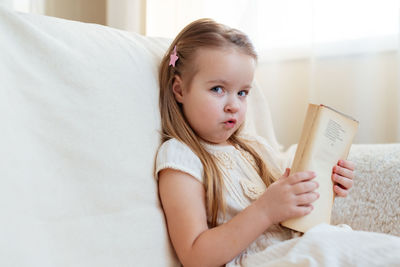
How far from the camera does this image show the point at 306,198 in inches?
27.7

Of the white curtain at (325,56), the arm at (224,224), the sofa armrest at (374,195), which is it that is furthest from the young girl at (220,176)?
the white curtain at (325,56)

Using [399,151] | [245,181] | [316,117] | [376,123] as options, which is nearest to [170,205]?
[245,181]

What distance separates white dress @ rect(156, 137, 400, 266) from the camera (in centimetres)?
60

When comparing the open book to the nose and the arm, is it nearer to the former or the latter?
the arm

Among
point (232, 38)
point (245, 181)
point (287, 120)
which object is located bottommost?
point (287, 120)

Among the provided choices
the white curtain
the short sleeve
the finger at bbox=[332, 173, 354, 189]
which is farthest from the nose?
the white curtain

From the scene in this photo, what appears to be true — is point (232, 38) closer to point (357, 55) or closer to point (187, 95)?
point (187, 95)

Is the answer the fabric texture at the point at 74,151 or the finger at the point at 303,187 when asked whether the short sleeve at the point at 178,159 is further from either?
the finger at the point at 303,187

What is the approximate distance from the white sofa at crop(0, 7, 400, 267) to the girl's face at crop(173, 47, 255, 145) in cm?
7

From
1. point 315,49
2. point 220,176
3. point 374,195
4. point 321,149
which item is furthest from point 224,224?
point 315,49

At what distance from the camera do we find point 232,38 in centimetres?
82

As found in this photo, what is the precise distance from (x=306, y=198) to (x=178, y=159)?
22 cm

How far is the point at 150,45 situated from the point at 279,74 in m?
0.81

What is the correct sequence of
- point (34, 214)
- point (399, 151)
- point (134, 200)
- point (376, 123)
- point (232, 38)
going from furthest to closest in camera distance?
point (376, 123)
point (399, 151)
point (232, 38)
point (134, 200)
point (34, 214)
